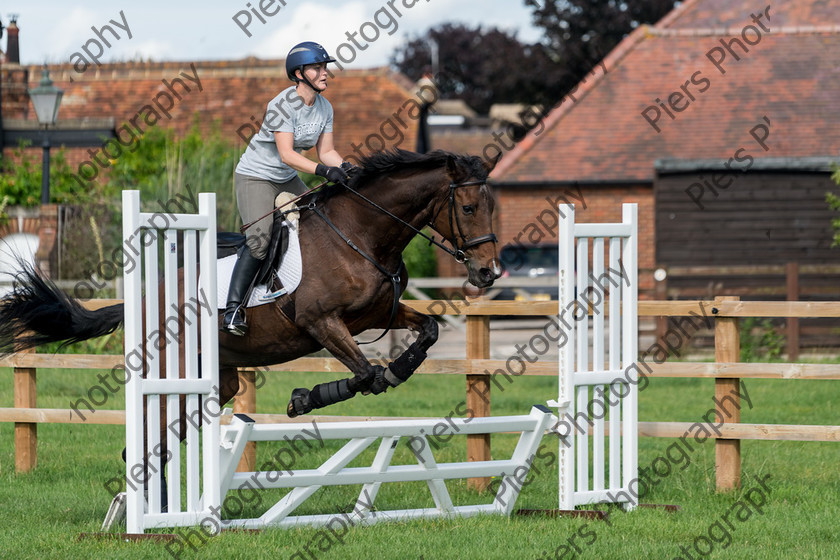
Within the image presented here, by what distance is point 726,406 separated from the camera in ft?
23.1

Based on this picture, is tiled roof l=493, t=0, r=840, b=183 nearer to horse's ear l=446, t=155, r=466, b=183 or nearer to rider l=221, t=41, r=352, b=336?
rider l=221, t=41, r=352, b=336

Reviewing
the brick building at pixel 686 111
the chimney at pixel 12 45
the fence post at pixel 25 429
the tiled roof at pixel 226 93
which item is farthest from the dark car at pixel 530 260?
the fence post at pixel 25 429

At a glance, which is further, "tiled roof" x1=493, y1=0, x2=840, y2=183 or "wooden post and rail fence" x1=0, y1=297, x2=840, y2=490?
"tiled roof" x1=493, y1=0, x2=840, y2=183

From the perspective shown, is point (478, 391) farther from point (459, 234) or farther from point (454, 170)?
point (454, 170)

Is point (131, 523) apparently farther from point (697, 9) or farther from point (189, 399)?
point (697, 9)

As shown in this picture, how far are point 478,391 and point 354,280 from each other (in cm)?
159

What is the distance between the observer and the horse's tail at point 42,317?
6.45 meters

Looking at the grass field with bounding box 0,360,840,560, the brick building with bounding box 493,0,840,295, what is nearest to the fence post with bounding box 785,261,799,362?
the brick building with bounding box 493,0,840,295

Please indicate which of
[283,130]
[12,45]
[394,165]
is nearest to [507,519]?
[394,165]

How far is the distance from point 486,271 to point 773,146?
64.1 ft

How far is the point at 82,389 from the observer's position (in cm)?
1177

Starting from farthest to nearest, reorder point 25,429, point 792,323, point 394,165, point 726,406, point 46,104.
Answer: point 792,323, point 46,104, point 25,429, point 726,406, point 394,165

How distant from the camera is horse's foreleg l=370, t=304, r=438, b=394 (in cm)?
614

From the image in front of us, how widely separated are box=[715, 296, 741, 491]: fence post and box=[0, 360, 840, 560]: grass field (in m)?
0.13
